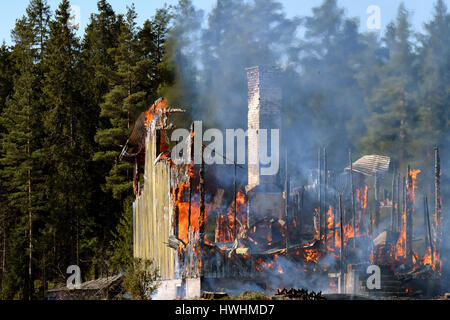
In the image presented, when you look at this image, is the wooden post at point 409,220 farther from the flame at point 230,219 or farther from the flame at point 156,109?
the flame at point 156,109

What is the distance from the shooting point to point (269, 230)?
102 feet

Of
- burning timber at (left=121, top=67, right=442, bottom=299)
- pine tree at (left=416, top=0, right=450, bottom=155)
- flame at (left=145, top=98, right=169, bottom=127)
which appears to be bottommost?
burning timber at (left=121, top=67, right=442, bottom=299)

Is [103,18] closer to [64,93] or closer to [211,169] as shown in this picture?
[64,93]

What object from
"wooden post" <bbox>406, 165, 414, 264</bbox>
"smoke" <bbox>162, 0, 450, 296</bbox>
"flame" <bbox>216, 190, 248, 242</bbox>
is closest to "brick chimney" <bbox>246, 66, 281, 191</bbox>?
"flame" <bbox>216, 190, 248, 242</bbox>

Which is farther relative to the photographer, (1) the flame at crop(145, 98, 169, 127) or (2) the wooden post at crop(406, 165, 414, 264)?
(1) the flame at crop(145, 98, 169, 127)

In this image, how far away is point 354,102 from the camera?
48281mm

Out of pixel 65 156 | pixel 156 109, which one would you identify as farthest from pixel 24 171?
pixel 156 109

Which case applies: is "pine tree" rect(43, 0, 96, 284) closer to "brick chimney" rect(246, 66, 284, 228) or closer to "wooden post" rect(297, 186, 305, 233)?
"brick chimney" rect(246, 66, 284, 228)

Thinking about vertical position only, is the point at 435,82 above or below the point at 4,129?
above

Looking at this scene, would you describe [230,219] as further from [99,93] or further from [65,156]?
[99,93]

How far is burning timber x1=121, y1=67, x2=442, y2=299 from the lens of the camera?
90.4 ft

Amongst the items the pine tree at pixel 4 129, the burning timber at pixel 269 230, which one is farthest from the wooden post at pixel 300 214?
the pine tree at pixel 4 129

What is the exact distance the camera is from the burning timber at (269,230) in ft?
90.4
